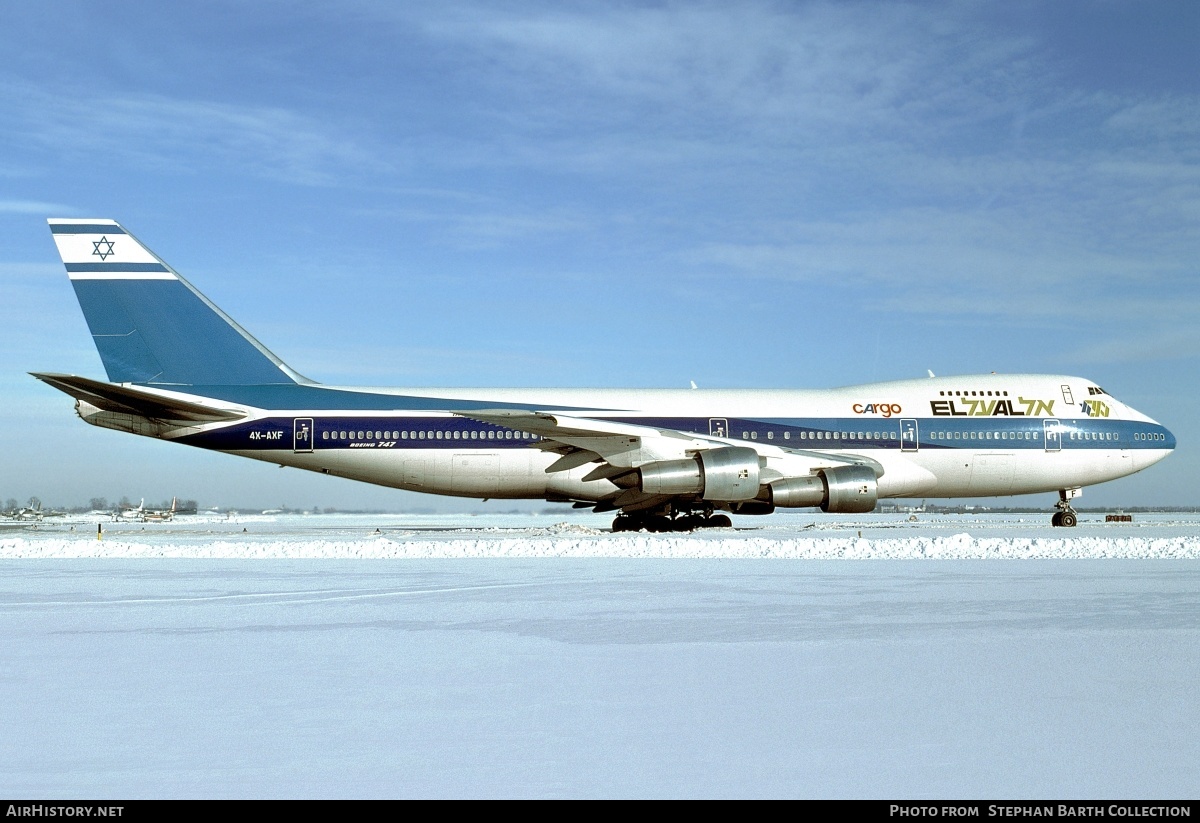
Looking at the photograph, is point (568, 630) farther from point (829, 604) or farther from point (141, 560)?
point (141, 560)

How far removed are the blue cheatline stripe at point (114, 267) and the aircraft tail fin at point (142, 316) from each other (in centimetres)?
2

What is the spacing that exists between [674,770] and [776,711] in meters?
1.22

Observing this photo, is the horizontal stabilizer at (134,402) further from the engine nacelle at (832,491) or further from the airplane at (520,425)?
the engine nacelle at (832,491)

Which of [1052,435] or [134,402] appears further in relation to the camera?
[1052,435]

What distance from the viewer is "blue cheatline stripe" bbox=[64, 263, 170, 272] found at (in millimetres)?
24938

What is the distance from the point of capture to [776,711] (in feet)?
17.4

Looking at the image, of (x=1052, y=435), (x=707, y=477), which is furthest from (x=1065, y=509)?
(x=707, y=477)

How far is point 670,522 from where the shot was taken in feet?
83.0

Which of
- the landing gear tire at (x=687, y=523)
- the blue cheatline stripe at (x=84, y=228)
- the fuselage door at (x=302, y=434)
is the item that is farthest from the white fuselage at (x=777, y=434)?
the blue cheatline stripe at (x=84, y=228)

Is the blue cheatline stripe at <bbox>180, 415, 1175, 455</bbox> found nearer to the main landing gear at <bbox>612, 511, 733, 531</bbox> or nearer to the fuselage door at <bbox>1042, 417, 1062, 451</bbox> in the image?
the main landing gear at <bbox>612, 511, 733, 531</bbox>

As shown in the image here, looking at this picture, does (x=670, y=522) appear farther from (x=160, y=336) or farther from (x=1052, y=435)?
(x=160, y=336)

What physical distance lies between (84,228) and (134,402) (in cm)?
522

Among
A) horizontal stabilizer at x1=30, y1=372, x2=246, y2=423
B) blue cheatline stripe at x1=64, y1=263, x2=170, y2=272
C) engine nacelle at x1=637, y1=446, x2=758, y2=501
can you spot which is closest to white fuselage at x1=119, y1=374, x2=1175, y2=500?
horizontal stabilizer at x1=30, y1=372, x2=246, y2=423
